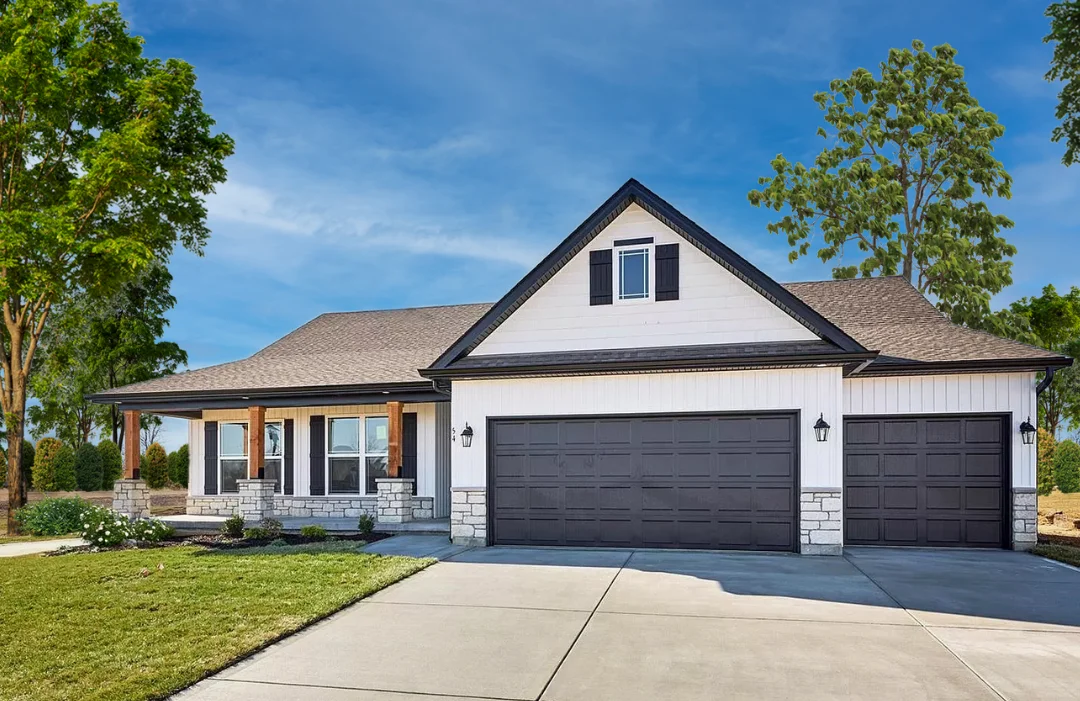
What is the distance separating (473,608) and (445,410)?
32.2 feet

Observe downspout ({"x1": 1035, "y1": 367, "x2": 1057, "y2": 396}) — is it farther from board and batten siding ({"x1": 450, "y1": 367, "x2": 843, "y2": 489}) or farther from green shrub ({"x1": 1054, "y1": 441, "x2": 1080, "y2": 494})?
green shrub ({"x1": 1054, "y1": 441, "x2": 1080, "y2": 494})

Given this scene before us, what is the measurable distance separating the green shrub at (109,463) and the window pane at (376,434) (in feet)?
62.6

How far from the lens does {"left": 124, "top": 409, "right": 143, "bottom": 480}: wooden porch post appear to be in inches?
749

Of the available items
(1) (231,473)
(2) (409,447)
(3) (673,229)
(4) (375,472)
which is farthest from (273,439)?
(3) (673,229)

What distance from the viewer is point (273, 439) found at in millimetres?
20312

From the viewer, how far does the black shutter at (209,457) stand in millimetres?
20562

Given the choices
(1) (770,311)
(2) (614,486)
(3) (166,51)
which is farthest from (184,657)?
(3) (166,51)

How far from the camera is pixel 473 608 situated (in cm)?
928

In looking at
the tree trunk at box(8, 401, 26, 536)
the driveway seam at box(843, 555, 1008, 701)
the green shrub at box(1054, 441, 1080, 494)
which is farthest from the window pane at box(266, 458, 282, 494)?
the green shrub at box(1054, 441, 1080, 494)

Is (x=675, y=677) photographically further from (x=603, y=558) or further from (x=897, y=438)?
(x=897, y=438)

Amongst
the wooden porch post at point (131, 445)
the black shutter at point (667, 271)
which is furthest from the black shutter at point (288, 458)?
the black shutter at point (667, 271)

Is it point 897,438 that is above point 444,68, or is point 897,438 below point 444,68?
below

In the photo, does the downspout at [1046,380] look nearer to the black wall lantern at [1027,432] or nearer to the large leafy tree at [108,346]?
the black wall lantern at [1027,432]

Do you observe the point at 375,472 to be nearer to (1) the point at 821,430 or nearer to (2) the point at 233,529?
(2) the point at 233,529
